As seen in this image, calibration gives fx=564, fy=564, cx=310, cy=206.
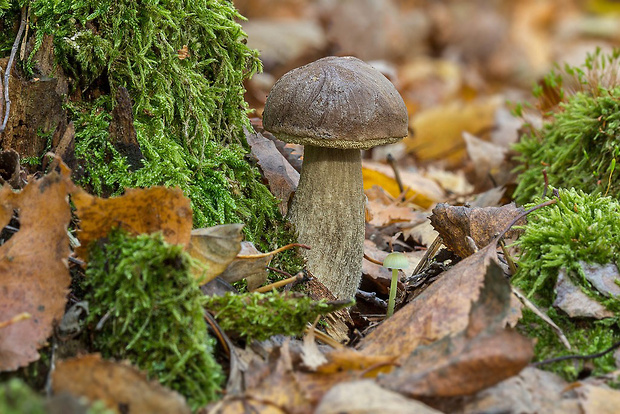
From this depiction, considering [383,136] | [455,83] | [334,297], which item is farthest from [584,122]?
[455,83]

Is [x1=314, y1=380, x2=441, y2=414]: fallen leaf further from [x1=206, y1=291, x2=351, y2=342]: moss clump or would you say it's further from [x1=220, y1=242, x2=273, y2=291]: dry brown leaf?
[x1=220, y1=242, x2=273, y2=291]: dry brown leaf

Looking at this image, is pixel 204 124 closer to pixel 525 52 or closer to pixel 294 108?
pixel 294 108

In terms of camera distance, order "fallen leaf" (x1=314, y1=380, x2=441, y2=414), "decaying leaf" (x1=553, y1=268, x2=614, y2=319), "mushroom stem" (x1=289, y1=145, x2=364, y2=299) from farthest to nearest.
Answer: "mushroom stem" (x1=289, y1=145, x2=364, y2=299)
"decaying leaf" (x1=553, y1=268, x2=614, y2=319)
"fallen leaf" (x1=314, y1=380, x2=441, y2=414)

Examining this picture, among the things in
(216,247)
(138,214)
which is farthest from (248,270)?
(138,214)

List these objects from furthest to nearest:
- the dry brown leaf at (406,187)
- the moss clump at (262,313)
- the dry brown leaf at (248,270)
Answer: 1. the dry brown leaf at (406,187)
2. the dry brown leaf at (248,270)
3. the moss clump at (262,313)

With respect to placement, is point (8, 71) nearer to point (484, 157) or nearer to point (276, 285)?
point (276, 285)

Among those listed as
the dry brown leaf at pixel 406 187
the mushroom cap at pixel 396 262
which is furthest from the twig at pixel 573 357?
the dry brown leaf at pixel 406 187

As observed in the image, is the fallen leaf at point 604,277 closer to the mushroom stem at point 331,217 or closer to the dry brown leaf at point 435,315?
the dry brown leaf at point 435,315

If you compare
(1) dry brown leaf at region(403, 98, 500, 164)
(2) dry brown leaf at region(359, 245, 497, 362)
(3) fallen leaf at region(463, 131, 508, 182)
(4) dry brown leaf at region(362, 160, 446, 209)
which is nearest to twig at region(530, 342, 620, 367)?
(2) dry brown leaf at region(359, 245, 497, 362)
